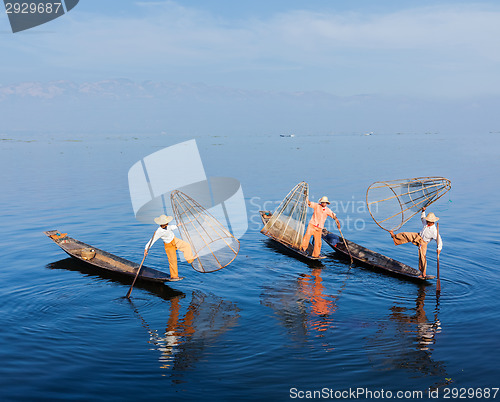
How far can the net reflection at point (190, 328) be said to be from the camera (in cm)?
929

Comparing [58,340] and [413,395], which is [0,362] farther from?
[413,395]

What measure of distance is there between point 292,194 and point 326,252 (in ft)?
9.21

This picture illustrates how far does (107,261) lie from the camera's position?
49.7 ft

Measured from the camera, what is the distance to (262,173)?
48.2 m

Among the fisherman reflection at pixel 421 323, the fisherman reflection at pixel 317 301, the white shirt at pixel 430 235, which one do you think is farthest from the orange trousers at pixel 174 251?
the white shirt at pixel 430 235

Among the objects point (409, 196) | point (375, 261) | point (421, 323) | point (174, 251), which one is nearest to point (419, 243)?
point (375, 261)

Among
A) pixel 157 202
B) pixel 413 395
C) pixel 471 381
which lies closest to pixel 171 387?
pixel 413 395

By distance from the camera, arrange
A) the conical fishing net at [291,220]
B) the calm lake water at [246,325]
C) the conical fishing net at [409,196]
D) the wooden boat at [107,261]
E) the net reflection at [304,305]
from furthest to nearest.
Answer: the conical fishing net at [291,220], the conical fishing net at [409,196], the wooden boat at [107,261], the net reflection at [304,305], the calm lake water at [246,325]

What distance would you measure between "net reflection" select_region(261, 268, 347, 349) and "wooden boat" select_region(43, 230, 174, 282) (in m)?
3.47

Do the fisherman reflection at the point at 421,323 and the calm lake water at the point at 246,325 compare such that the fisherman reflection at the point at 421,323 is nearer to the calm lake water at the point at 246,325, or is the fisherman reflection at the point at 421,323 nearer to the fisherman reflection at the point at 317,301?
the calm lake water at the point at 246,325

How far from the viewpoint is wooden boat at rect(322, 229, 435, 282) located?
46.3ft

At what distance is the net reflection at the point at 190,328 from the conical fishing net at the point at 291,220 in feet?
18.3

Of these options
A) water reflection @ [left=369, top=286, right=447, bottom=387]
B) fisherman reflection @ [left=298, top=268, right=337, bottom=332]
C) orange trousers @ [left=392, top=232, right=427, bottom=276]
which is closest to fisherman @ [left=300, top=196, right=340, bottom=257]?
fisherman reflection @ [left=298, top=268, right=337, bottom=332]

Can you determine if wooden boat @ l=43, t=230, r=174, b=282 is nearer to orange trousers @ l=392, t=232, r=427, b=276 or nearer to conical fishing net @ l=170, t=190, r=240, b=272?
conical fishing net @ l=170, t=190, r=240, b=272
